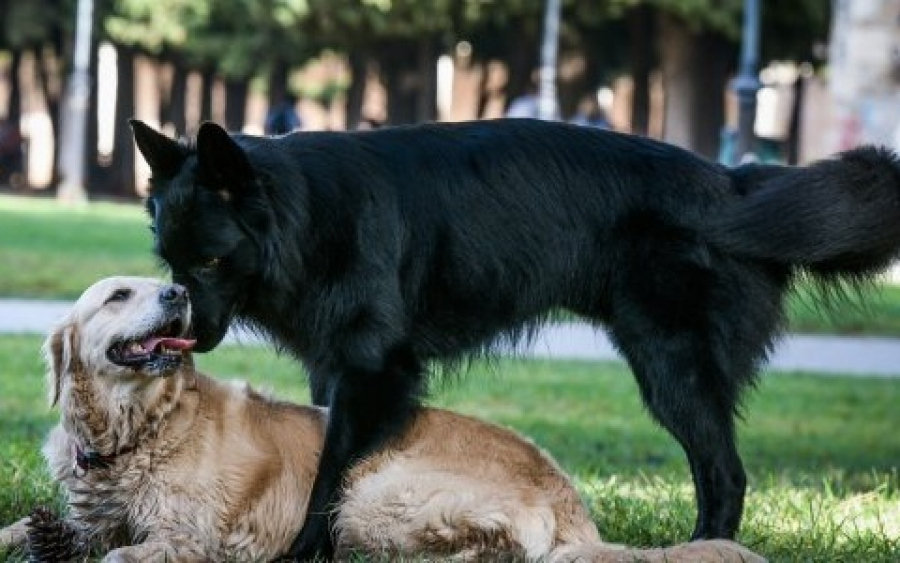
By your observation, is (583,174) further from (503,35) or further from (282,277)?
(503,35)

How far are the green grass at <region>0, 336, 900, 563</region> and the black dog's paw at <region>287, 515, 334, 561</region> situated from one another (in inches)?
30.0

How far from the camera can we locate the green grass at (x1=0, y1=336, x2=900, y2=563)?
25.0 feet

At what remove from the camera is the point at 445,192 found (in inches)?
278

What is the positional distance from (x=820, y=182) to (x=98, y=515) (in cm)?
292

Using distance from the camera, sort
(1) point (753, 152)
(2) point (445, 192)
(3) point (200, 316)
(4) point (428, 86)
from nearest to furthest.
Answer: (3) point (200, 316), (2) point (445, 192), (1) point (753, 152), (4) point (428, 86)

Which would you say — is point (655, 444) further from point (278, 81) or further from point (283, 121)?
point (278, 81)

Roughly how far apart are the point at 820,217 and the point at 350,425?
6.29 ft

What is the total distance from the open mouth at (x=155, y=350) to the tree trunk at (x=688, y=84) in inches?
1294

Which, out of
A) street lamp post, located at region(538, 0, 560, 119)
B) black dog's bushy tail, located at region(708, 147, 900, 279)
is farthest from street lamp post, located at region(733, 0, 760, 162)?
black dog's bushy tail, located at region(708, 147, 900, 279)

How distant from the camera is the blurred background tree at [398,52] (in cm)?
3975

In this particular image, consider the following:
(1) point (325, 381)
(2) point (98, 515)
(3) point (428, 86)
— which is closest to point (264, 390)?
(1) point (325, 381)

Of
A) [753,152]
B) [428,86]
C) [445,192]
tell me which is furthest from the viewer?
[428,86]

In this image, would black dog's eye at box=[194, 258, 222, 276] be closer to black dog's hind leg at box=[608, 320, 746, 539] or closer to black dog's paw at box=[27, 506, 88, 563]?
black dog's paw at box=[27, 506, 88, 563]

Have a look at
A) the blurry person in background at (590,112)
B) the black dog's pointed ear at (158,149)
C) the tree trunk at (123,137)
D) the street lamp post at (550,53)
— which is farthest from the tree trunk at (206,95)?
the black dog's pointed ear at (158,149)
